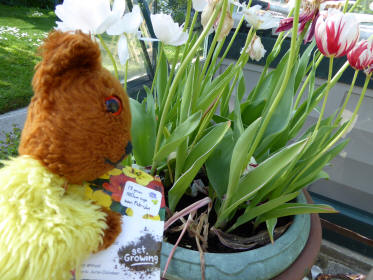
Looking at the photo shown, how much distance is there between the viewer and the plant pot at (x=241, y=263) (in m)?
0.39

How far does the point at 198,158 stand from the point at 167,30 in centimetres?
19

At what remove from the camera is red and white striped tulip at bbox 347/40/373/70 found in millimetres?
390

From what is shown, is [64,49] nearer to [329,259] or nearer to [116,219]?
[116,219]

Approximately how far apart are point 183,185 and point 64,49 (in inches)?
Answer: 10.7

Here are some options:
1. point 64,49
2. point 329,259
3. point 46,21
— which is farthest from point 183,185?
point 46,21

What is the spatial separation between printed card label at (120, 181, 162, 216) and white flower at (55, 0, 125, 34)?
195 mm

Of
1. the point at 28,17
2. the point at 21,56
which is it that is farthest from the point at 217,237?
the point at 28,17

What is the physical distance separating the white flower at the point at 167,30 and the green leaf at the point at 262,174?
0.22m

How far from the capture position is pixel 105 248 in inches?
12.2

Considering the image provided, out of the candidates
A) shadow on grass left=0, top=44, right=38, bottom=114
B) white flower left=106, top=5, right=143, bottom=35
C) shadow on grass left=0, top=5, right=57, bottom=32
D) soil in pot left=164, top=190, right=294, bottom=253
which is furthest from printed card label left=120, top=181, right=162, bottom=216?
shadow on grass left=0, top=5, right=57, bottom=32

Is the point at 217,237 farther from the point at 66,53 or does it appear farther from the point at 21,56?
the point at 21,56

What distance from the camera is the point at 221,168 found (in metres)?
0.51

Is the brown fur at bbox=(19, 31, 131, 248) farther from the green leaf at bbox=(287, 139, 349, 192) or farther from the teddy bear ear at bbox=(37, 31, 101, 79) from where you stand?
the green leaf at bbox=(287, 139, 349, 192)

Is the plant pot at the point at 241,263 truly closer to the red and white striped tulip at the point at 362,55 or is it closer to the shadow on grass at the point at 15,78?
the red and white striped tulip at the point at 362,55
